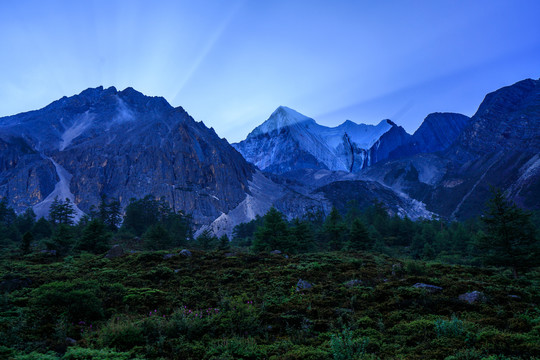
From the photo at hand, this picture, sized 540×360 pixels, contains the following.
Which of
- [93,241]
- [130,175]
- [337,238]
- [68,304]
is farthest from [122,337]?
[130,175]

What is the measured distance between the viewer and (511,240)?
74.8 feet

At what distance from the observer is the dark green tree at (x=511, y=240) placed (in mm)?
21797

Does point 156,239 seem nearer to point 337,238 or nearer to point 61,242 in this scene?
point 61,242

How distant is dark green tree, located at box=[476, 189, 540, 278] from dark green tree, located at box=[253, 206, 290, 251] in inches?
824

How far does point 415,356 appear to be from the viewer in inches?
287

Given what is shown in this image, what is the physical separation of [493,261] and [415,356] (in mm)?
20749

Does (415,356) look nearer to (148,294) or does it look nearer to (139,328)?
(139,328)

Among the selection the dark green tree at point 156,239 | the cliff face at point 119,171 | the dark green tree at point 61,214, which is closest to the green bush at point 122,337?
the dark green tree at point 156,239

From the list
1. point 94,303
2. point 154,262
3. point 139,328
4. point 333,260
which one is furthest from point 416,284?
point 154,262

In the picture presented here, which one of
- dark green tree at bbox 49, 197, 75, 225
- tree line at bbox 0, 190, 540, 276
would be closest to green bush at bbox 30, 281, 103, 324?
tree line at bbox 0, 190, 540, 276

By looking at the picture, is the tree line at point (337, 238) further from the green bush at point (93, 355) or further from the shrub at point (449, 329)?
the green bush at point (93, 355)

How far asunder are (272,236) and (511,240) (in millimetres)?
23631

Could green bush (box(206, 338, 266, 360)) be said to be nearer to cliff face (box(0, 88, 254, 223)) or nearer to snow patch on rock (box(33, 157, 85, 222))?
snow patch on rock (box(33, 157, 85, 222))

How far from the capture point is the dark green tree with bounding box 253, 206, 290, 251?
37188 mm
